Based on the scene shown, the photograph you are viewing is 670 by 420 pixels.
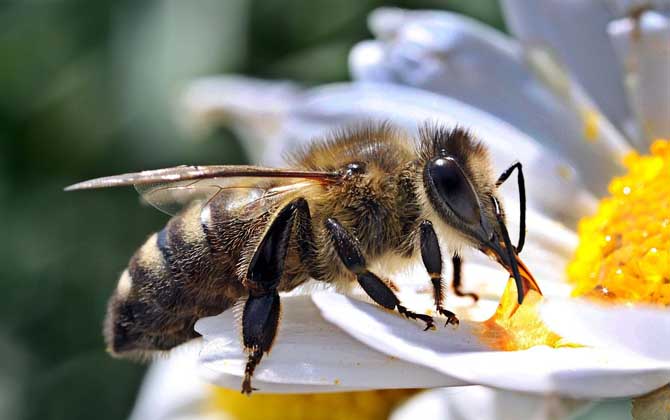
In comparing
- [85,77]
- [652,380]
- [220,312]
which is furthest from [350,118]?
[85,77]

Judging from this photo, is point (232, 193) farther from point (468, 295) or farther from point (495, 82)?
point (495, 82)

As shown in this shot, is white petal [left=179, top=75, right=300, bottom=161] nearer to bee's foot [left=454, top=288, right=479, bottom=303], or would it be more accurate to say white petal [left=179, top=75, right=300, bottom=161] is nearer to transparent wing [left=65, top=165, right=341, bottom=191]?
bee's foot [left=454, top=288, right=479, bottom=303]

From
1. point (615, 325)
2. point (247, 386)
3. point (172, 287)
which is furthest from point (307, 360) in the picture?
point (615, 325)

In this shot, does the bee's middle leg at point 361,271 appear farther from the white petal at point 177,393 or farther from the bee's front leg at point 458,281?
the white petal at point 177,393

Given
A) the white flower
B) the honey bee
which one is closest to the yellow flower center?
the white flower

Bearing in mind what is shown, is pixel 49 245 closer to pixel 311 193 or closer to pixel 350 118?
pixel 350 118

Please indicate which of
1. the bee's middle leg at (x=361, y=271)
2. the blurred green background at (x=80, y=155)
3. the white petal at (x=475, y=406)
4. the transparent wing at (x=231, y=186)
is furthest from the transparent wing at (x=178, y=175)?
the blurred green background at (x=80, y=155)
